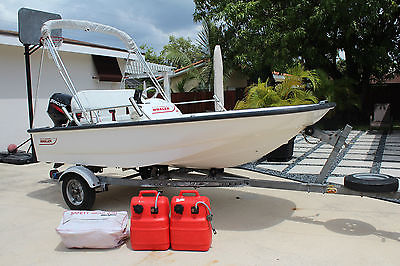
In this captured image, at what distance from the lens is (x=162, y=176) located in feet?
14.3

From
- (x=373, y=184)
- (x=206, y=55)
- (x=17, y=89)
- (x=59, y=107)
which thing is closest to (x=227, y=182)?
(x=373, y=184)

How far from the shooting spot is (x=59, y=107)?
16.2 feet

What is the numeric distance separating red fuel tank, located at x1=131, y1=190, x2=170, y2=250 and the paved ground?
0.08 meters

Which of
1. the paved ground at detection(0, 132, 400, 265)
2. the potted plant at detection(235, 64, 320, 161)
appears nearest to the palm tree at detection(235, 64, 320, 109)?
the potted plant at detection(235, 64, 320, 161)

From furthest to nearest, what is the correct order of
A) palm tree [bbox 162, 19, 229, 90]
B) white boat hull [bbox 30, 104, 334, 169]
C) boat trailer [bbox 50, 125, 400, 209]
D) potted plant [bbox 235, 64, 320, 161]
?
1. palm tree [bbox 162, 19, 229, 90]
2. potted plant [bbox 235, 64, 320, 161]
3. white boat hull [bbox 30, 104, 334, 169]
4. boat trailer [bbox 50, 125, 400, 209]

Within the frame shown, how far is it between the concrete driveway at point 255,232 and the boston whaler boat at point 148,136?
1.81 ft

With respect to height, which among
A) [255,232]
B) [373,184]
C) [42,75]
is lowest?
[255,232]

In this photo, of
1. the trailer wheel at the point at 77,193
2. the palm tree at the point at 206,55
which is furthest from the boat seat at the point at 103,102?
the palm tree at the point at 206,55

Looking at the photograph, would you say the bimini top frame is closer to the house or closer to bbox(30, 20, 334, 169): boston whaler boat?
bbox(30, 20, 334, 169): boston whaler boat

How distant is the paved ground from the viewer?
3025mm

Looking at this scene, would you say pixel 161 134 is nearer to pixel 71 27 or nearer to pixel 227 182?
pixel 227 182

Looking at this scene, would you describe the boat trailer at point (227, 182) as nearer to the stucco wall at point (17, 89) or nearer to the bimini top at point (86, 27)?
the bimini top at point (86, 27)

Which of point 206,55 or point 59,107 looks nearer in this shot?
point 59,107

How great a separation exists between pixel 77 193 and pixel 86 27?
2.27 meters
